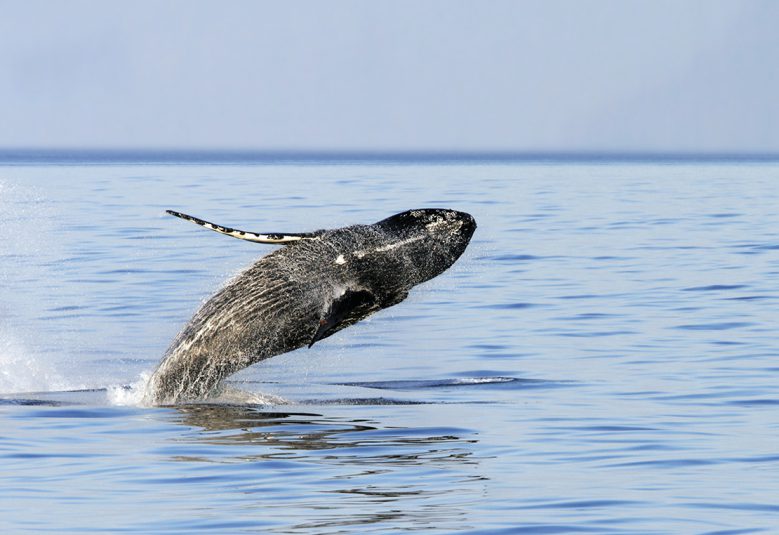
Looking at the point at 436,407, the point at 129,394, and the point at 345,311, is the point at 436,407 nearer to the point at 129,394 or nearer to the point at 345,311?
the point at 345,311

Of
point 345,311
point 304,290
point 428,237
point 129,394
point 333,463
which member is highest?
point 428,237

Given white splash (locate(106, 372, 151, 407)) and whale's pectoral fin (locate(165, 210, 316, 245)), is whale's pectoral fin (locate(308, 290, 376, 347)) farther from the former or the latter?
white splash (locate(106, 372, 151, 407))

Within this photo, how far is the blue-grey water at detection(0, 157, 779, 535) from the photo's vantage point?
1156 cm

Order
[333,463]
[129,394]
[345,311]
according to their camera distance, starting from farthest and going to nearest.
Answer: [129,394] → [345,311] → [333,463]

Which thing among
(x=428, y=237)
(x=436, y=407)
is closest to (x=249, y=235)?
(x=428, y=237)

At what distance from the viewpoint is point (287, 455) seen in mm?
13492

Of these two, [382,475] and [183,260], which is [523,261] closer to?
[183,260]

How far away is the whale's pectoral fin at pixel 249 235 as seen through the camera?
1427 cm

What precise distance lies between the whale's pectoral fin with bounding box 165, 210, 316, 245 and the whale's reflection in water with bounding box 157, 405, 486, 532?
1858 millimetres

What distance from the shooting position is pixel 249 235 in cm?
1447

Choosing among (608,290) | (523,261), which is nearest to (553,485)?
(608,290)

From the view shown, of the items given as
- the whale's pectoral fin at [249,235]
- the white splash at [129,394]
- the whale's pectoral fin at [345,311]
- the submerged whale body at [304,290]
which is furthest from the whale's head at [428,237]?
the white splash at [129,394]

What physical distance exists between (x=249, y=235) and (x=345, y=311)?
1.35m

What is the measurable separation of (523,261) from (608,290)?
19.6 ft
